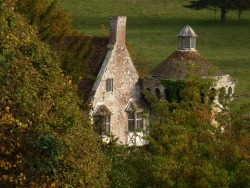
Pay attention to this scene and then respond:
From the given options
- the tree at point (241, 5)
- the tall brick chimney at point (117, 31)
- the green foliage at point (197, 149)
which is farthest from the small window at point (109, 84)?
the tree at point (241, 5)

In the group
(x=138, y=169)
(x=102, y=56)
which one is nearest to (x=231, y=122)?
(x=138, y=169)

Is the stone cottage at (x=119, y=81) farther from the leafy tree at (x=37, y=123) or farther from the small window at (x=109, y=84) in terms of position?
the leafy tree at (x=37, y=123)

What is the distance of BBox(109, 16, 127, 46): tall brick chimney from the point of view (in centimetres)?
6156

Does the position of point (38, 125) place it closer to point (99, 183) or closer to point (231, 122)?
point (99, 183)

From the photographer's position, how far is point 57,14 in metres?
81.2

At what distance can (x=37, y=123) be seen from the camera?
28.2 m

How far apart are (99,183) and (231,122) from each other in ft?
36.6

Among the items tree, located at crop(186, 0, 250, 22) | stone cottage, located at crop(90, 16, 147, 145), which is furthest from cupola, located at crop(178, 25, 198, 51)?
tree, located at crop(186, 0, 250, 22)

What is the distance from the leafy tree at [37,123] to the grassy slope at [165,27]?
65.4m

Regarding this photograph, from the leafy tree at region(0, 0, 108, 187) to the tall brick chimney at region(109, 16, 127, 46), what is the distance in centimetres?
3051

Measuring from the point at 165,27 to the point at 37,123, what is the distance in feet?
310

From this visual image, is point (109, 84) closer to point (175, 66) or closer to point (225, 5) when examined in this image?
point (175, 66)

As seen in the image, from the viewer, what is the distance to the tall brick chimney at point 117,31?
2424 inches

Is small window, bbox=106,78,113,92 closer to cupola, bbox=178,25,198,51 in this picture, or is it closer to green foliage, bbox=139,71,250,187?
cupola, bbox=178,25,198,51
